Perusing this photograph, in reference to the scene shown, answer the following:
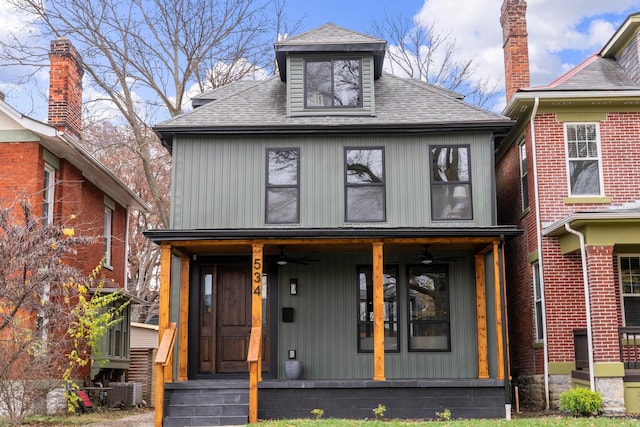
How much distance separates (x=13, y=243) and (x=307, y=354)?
579 cm

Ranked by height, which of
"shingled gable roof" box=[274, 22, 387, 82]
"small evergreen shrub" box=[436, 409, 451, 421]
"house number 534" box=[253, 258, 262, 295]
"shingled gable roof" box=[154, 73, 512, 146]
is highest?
"shingled gable roof" box=[274, 22, 387, 82]

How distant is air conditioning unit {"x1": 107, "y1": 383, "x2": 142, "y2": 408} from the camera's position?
17.1 metres

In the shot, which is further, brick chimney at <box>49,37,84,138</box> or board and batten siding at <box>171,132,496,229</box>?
brick chimney at <box>49,37,84,138</box>

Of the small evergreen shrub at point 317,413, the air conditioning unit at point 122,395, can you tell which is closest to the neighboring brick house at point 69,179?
the air conditioning unit at point 122,395

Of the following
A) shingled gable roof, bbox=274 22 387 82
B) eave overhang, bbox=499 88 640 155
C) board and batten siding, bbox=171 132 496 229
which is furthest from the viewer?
shingled gable roof, bbox=274 22 387 82

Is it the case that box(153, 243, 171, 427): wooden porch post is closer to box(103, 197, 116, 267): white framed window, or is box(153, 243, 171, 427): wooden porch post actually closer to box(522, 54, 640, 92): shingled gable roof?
box(103, 197, 116, 267): white framed window

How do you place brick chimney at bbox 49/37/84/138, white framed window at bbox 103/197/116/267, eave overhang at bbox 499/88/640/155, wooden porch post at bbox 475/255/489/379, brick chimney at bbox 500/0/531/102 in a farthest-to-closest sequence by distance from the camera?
1. white framed window at bbox 103/197/116/267
2. brick chimney at bbox 49/37/84/138
3. brick chimney at bbox 500/0/531/102
4. eave overhang at bbox 499/88/640/155
5. wooden porch post at bbox 475/255/489/379

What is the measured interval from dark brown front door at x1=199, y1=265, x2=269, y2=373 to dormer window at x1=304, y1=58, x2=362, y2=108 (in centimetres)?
374

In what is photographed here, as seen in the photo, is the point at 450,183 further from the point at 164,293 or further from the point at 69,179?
the point at 69,179

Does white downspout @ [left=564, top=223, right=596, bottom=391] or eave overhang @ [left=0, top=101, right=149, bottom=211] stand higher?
eave overhang @ [left=0, top=101, right=149, bottom=211]

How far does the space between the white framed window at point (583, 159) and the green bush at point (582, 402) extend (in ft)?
13.5

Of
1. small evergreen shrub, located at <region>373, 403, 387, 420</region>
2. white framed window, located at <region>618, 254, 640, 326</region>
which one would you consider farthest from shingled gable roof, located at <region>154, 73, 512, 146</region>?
small evergreen shrub, located at <region>373, 403, 387, 420</region>

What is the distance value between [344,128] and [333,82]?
1.26 meters

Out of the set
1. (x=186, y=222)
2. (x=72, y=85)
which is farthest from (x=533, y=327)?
(x=72, y=85)
